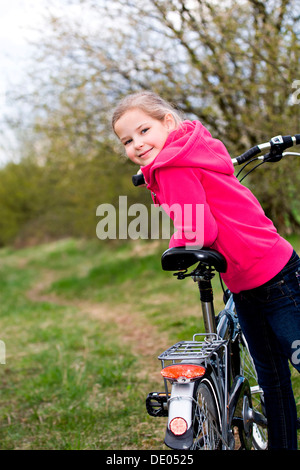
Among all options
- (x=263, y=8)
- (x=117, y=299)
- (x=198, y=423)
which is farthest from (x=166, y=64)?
(x=198, y=423)

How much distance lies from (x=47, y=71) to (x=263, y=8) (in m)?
3.98

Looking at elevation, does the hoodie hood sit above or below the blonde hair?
below

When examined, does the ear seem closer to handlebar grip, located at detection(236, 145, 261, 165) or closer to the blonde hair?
the blonde hair

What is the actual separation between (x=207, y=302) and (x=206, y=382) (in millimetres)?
343

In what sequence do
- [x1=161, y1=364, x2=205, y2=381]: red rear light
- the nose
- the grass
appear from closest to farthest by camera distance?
[x1=161, y1=364, x2=205, y2=381]: red rear light < the nose < the grass

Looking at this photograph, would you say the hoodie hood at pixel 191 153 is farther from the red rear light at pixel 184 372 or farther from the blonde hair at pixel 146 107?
the red rear light at pixel 184 372

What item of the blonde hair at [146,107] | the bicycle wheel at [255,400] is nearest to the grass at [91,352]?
the bicycle wheel at [255,400]

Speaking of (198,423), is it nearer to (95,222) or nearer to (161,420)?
(161,420)

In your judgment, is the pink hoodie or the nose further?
the nose

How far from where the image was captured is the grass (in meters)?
3.16

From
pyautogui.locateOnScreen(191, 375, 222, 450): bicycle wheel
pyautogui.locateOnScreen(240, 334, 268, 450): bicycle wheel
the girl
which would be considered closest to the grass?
pyautogui.locateOnScreen(240, 334, 268, 450): bicycle wheel

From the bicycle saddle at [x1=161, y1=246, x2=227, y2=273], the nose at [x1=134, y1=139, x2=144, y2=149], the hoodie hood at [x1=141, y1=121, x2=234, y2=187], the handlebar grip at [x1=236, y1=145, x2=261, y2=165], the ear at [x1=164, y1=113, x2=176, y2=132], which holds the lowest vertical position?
the bicycle saddle at [x1=161, y1=246, x2=227, y2=273]

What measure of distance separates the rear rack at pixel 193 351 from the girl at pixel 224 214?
23cm

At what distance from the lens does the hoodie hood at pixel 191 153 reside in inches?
66.2
